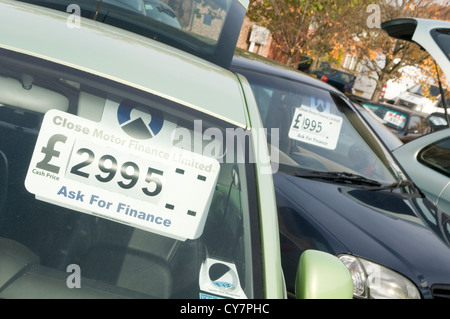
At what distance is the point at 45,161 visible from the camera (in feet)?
5.52

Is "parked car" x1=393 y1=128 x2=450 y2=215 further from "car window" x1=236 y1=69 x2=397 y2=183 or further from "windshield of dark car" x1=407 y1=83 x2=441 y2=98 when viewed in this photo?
"windshield of dark car" x1=407 y1=83 x2=441 y2=98

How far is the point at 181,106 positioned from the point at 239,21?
1.32m

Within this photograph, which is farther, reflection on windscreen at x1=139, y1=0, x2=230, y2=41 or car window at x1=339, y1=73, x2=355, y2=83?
car window at x1=339, y1=73, x2=355, y2=83

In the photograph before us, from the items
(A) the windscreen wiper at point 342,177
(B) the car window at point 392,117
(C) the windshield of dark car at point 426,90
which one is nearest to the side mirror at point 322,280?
(A) the windscreen wiper at point 342,177

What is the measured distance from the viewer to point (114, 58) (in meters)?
1.95

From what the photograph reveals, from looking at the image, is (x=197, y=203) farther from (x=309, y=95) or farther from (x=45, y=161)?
(x=309, y=95)

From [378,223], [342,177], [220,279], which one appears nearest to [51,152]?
[220,279]

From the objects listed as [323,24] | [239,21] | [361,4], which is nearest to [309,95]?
[239,21]

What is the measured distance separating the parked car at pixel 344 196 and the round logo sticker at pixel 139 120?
5.67ft

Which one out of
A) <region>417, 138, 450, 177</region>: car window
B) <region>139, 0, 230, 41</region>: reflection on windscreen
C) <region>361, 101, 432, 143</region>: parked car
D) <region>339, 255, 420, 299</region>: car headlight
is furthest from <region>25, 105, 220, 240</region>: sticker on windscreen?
<region>361, 101, 432, 143</region>: parked car

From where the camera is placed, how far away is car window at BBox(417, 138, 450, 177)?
502 cm

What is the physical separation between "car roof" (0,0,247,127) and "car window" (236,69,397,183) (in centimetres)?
204

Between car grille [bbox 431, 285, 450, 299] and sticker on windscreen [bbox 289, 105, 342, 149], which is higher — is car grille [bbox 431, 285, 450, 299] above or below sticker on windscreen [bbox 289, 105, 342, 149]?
below

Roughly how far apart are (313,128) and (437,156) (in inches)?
55.9
